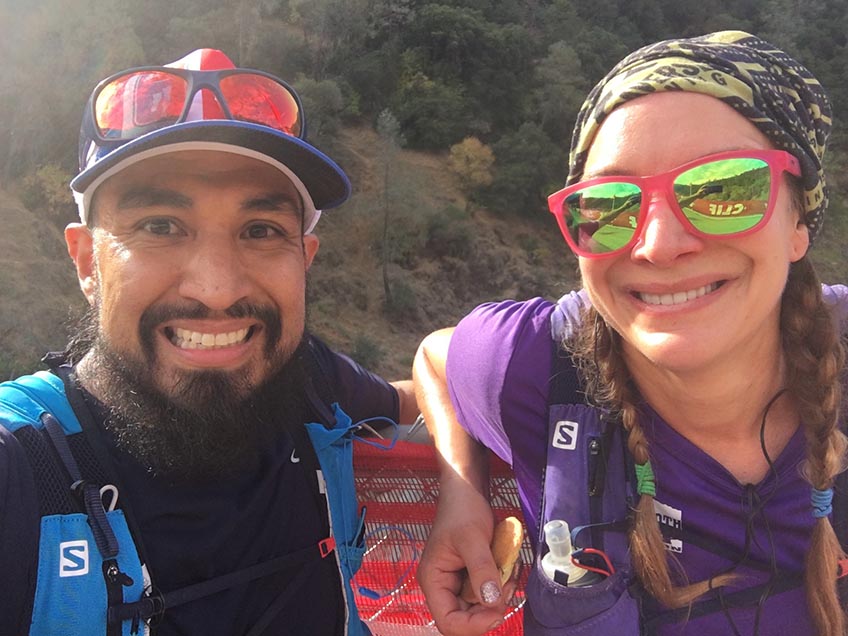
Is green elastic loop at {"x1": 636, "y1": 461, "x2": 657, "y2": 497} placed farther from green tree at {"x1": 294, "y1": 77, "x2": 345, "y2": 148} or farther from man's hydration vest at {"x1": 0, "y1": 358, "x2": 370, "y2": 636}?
green tree at {"x1": 294, "y1": 77, "x2": 345, "y2": 148}

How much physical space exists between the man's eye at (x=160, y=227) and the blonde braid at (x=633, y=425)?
1009 millimetres

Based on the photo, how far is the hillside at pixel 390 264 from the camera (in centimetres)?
1107

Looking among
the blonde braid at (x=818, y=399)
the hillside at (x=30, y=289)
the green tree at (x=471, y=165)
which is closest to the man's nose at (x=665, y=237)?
the blonde braid at (x=818, y=399)

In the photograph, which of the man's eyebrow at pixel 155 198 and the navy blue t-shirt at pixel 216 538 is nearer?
the navy blue t-shirt at pixel 216 538

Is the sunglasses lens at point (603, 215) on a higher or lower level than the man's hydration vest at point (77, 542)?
higher

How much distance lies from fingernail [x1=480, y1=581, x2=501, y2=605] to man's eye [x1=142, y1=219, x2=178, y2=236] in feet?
3.54

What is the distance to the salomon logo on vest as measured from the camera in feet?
4.03

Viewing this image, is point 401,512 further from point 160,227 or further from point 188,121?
point 188,121

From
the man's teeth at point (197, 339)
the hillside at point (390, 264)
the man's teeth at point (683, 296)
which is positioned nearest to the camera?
the man's teeth at point (683, 296)

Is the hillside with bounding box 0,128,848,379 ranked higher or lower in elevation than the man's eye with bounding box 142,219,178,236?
lower

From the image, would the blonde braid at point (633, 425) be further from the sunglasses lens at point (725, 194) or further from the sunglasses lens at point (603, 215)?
the sunglasses lens at point (725, 194)

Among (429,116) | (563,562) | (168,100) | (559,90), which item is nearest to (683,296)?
(563,562)

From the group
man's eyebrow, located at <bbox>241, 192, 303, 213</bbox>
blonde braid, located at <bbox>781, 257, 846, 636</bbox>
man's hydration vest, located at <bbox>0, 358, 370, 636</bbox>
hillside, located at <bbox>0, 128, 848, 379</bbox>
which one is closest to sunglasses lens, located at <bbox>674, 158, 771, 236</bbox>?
blonde braid, located at <bbox>781, 257, 846, 636</bbox>

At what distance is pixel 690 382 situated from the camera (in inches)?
55.6
